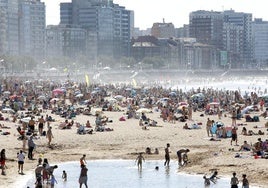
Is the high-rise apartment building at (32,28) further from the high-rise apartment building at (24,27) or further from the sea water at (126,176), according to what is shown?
the sea water at (126,176)

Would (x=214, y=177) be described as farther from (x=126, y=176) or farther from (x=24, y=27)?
(x=24, y=27)

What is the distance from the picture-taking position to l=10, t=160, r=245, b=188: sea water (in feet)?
83.3

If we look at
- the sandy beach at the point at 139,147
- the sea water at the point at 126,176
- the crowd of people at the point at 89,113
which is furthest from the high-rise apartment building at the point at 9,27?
the sea water at the point at 126,176

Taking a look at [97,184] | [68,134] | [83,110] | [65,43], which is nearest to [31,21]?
[65,43]

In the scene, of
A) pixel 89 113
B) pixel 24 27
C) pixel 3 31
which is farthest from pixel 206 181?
pixel 24 27

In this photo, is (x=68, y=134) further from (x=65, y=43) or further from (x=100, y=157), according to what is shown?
(x=65, y=43)

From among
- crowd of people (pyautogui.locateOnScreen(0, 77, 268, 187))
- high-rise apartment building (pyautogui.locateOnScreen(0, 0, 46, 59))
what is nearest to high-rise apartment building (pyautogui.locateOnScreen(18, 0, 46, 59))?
high-rise apartment building (pyautogui.locateOnScreen(0, 0, 46, 59))

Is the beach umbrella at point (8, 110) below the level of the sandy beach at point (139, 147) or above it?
above

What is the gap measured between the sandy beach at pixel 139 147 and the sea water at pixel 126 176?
0.68 meters

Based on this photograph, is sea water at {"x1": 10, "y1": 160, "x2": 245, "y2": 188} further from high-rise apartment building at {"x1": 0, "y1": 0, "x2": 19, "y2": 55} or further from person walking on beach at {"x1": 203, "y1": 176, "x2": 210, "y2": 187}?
high-rise apartment building at {"x1": 0, "y1": 0, "x2": 19, "y2": 55}

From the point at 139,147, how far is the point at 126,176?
701cm

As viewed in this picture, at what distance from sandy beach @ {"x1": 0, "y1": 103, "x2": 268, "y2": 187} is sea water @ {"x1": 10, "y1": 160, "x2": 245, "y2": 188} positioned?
0.68 m

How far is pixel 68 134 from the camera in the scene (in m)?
38.0

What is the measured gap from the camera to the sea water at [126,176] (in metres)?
25.4
